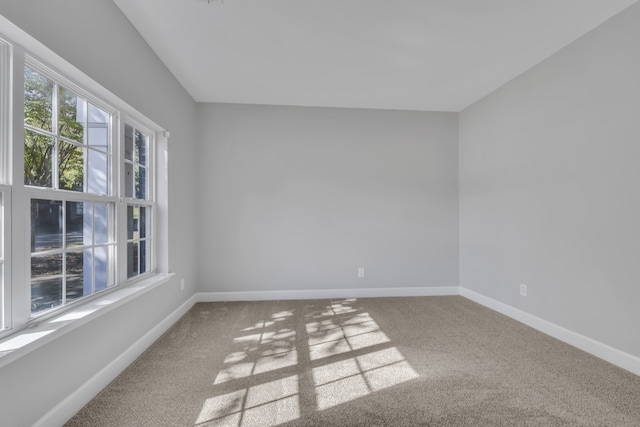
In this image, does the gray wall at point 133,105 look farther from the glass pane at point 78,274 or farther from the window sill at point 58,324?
the glass pane at point 78,274

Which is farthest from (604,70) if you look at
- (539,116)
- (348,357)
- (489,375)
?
(348,357)

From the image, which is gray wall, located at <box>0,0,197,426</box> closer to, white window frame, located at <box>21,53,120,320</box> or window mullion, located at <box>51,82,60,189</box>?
white window frame, located at <box>21,53,120,320</box>

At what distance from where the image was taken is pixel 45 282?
1.65m

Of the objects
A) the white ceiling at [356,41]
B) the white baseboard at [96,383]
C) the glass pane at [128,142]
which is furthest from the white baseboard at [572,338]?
the glass pane at [128,142]

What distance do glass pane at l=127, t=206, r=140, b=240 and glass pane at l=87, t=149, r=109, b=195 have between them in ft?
1.19

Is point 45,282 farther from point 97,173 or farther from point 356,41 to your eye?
point 356,41

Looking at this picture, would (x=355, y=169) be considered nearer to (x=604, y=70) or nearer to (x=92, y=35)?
(x=604, y=70)

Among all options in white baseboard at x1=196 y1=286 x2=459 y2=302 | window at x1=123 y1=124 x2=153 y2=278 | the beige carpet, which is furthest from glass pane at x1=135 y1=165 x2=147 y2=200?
white baseboard at x1=196 y1=286 x2=459 y2=302

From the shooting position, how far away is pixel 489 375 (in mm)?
2105

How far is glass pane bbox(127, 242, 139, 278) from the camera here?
254cm

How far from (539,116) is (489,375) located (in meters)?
2.56

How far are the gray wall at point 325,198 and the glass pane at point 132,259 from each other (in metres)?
1.29

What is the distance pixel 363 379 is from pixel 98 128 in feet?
8.70

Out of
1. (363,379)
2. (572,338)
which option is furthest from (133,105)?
(572,338)
